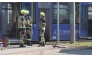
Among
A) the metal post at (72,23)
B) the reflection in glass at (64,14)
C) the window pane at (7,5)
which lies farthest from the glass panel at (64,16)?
the window pane at (7,5)

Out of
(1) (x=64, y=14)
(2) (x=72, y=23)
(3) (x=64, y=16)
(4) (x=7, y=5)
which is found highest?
(4) (x=7, y=5)

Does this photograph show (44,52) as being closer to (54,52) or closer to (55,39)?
(54,52)

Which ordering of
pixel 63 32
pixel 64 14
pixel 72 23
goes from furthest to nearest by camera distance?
pixel 64 14 < pixel 63 32 < pixel 72 23

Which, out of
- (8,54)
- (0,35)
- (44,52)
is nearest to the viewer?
(8,54)

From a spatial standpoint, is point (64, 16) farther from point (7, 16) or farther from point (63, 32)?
point (7, 16)

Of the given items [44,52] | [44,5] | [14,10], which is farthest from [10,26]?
[44,52]

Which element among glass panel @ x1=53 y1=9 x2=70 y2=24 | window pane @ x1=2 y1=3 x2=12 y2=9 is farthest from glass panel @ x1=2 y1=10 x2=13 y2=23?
glass panel @ x1=53 y1=9 x2=70 y2=24

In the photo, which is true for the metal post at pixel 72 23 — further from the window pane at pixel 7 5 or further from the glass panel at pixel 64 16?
the window pane at pixel 7 5

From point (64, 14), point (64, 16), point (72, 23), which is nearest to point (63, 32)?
point (64, 16)

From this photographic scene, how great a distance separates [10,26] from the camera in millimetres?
16359

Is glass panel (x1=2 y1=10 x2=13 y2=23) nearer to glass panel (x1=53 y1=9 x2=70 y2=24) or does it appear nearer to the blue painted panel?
the blue painted panel

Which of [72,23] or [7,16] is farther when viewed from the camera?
[7,16]

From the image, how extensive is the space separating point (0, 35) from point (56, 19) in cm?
333

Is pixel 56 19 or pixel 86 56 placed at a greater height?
pixel 56 19
